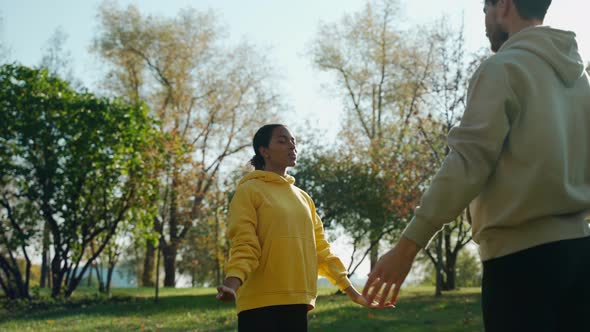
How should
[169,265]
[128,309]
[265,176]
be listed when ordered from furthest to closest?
[169,265] < [128,309] < [265,176]

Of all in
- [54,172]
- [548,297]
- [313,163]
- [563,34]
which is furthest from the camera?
[313,163]

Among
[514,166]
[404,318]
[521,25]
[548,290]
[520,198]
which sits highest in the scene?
[521,25]

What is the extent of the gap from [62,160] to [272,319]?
16.9 metres

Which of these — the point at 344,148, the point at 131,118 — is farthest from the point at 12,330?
the point at 344,148

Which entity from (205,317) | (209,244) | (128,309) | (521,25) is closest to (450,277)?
(128,309)

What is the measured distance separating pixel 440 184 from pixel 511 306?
1.70 ft

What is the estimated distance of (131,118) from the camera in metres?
20.5

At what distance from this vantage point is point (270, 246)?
15.2 feet

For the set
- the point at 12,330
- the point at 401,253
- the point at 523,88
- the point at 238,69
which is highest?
the point at 238,69

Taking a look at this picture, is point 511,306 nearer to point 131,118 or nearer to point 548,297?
point 548,297

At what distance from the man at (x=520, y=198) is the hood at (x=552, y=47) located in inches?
1.8

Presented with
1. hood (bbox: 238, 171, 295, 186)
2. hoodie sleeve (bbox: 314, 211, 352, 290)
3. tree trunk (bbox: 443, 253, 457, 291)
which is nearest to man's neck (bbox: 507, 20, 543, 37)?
hood (bbox: 238, 171, 295, 186)

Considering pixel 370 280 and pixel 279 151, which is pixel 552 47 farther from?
pixel 279 151

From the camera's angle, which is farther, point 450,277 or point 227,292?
point 450,277
